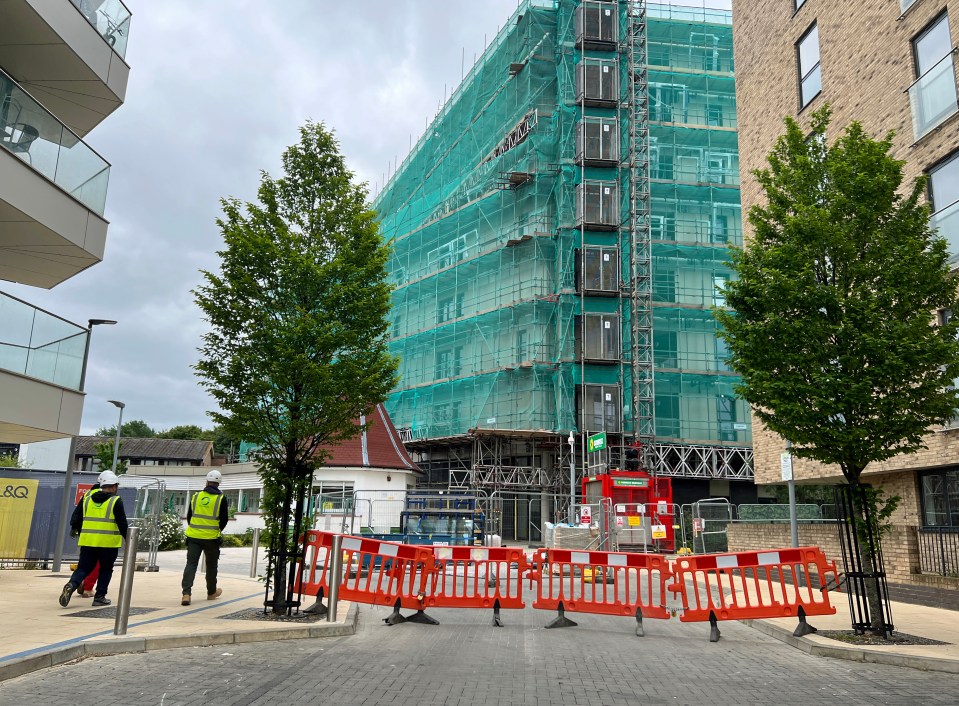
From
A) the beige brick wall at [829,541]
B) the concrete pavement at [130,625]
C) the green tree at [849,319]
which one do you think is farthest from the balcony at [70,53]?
the beige brick wall at [829,541]

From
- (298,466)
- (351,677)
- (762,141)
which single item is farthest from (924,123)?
(351,677)

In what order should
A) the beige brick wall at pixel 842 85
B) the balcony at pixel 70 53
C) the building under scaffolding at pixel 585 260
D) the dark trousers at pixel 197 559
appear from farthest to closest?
1. the building under scaffolding at pixel 585 260
2. the beige brick wall at pixel 842 85
3. the balcony at pixel 70 53
4. the dark trousers at pixel 197 559

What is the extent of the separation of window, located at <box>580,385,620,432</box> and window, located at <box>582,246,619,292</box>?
4530mm

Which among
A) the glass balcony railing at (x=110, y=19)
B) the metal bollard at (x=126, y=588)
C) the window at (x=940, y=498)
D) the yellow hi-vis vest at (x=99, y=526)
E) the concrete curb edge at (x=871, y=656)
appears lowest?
the concrete curb edge at (x=871, y=656)

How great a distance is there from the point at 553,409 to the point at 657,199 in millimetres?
11781

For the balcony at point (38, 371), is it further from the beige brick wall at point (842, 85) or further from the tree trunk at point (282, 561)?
the beige brick wall at point (842, 85)

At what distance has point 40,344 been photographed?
14.2 meters

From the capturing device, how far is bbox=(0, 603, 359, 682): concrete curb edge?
6688mm

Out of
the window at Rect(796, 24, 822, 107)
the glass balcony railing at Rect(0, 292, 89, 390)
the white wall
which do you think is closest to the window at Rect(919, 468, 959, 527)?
the window at Rect(796, 24, 822, 107)

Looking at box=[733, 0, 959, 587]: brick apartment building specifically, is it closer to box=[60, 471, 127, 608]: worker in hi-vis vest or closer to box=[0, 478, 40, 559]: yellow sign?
box=[60, 471, 127, 608]: worker in hi-vis vest

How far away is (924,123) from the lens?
1816 centimetres

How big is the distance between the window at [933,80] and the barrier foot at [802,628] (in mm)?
12598

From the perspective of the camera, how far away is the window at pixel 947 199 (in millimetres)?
16875

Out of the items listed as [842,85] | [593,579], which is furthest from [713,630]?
[842,85]
